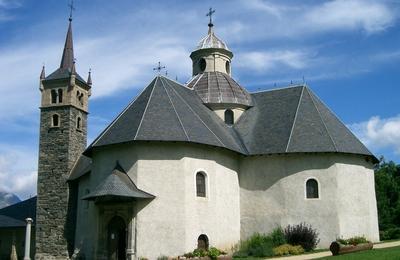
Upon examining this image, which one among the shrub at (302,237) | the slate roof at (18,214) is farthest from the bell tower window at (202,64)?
the slate roof at (18,214)

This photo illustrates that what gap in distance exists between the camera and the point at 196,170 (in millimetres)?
31078

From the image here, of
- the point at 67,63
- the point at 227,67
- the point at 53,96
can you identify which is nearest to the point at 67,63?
the point at 67,63

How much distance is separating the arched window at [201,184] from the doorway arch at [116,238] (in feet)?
15.9

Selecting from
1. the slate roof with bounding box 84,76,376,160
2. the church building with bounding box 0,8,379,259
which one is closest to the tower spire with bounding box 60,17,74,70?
the church building with bounding box 0,8,379,259

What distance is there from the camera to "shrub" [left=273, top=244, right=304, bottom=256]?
2987 cm

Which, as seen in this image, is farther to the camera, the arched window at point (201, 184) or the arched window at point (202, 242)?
the arched window at point (201, 184)

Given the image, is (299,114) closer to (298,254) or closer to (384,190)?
(298,254)

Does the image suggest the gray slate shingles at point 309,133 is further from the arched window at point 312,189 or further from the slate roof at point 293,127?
the arched window at point 312,189

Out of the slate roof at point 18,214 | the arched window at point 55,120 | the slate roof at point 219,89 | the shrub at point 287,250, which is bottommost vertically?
the shrub at point 287,250

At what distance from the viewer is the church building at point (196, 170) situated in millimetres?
29750

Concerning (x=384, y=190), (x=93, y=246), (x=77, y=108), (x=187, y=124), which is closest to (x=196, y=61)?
(x=77, y=108)

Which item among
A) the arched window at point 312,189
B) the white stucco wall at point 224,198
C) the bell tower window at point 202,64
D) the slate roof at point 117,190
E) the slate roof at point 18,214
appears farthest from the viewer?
the slate roof at point 18,214

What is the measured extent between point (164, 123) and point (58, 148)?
1389 centimetres

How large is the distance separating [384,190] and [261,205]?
2380 cm
